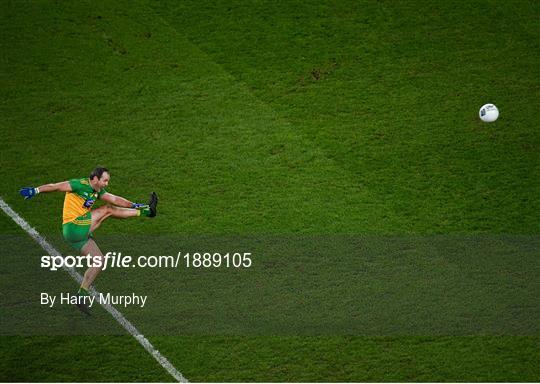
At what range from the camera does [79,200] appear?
10727mm

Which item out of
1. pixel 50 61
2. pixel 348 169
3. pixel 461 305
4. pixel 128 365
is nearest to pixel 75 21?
pixel 50 61

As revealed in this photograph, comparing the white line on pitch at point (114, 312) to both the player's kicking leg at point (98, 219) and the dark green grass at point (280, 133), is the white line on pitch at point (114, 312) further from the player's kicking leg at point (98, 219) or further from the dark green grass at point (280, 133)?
the player's kicking leg at point (98, 219)

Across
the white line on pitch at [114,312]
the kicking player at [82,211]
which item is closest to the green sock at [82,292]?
the kicking player at [82,211]

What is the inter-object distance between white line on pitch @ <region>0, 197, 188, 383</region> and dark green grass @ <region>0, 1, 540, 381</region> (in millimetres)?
98

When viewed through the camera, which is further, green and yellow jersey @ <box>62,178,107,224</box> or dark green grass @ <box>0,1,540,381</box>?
green and yellow jersey @ <box>62,178,107,224</box>

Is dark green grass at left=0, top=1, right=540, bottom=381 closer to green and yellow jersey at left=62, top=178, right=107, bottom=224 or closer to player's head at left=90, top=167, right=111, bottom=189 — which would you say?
green and yellow jersey at left=62, top=178, right=107, bottom=224

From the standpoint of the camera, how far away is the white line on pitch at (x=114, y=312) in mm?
9891

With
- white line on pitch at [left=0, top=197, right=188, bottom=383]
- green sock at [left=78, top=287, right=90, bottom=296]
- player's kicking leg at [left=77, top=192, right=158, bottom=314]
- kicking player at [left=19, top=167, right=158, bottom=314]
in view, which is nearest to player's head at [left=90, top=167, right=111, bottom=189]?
kicking player at [left=19, top=167, right=158, bottom=314]

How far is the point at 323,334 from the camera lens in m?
10.4

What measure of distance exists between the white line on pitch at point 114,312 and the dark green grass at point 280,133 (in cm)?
10

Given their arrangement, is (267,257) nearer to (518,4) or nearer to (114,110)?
(114,110)

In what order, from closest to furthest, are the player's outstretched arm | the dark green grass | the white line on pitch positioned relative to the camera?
the white line on pitch → the dark green grass → the player's outstretched arm

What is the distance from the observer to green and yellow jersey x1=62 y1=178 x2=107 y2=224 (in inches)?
418

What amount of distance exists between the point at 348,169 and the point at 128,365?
4450mm
